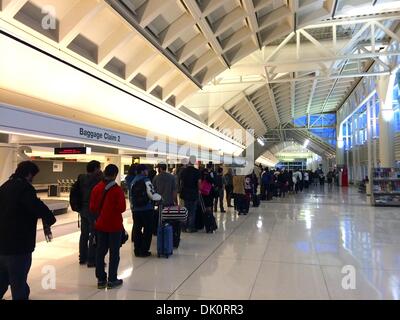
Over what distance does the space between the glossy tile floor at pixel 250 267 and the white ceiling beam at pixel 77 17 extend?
392 cm

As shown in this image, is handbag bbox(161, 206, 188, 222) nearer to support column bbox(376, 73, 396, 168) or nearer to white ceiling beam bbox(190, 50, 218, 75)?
white ceiling beam bbox(190, 50, 218, 75)

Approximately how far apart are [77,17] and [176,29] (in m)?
2.70

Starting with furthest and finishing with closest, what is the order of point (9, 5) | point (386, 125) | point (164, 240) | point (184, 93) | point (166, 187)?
→ point (386, 125) → point (184, 93) → point (166, 187) → point (164, 240) → point (9, 5)

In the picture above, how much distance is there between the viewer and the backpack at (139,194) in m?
5.35

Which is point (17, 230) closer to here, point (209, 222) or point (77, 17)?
point (77, 17)

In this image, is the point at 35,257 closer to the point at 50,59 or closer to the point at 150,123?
the point at 50,59

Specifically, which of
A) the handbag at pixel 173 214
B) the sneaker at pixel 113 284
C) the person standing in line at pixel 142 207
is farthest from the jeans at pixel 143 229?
the sneaker at pixel 113 284

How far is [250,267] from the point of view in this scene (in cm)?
497

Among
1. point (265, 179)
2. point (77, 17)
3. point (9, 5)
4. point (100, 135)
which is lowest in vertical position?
point (265, 179)

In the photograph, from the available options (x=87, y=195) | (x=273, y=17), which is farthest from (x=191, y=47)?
(x=87, y=195)

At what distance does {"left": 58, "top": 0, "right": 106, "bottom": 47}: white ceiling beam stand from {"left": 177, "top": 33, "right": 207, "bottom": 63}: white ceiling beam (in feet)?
12.3

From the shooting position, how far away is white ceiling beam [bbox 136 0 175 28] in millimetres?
6742

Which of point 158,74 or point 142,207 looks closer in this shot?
point 142,207
